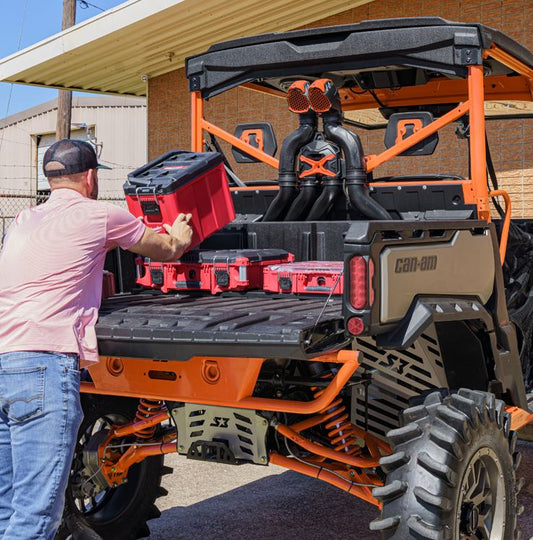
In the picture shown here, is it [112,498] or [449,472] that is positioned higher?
[449,472]

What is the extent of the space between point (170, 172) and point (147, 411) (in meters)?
1.22

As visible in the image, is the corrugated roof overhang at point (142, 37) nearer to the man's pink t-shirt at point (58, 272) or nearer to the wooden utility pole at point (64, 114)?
the wooden utility pole at point (64, 114)

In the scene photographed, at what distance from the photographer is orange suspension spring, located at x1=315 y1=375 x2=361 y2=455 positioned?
407cm

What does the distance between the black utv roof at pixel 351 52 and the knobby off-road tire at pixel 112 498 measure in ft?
6.62

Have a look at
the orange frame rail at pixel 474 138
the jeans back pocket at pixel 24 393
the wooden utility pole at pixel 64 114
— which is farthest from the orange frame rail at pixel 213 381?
the wooden utility pole at pixel 64 114

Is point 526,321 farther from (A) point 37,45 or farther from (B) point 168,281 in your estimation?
(A) point 37,45

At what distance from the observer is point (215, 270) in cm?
450

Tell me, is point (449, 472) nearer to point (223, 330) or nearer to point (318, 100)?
point (223, 330)

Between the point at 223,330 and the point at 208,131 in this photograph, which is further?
the point at 208,131

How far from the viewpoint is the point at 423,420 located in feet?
12.0

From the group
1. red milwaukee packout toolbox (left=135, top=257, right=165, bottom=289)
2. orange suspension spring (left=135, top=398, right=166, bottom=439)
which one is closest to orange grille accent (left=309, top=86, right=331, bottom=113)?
red milwaukee packout toolbox (left=135, top=257, right=165, bottom=289)

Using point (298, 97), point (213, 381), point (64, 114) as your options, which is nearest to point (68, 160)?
point (213, 381)

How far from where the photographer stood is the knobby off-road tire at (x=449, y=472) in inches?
135

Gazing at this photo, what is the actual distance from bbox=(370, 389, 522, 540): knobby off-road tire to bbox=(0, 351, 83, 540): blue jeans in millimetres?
1222
